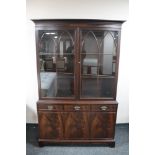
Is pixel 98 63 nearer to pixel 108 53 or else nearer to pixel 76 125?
pixel 108 53

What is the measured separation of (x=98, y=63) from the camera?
261cm

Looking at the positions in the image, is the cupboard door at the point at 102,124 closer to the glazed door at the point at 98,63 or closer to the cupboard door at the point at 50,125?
the glazed door at the point at 98,63

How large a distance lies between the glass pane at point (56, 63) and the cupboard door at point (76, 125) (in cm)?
32

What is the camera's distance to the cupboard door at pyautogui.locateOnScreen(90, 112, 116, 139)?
2538mm

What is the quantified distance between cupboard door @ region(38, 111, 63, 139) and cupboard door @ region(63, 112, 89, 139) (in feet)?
0.30

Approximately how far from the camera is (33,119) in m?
3.16

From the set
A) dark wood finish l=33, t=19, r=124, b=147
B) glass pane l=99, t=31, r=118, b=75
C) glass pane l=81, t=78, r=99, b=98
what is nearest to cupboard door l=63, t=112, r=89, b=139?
dark wood finish l=33, t=19, r=124, b=147

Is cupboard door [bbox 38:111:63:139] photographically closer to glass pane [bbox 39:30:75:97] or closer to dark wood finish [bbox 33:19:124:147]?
dark wood finish [bbox 33:19:124:147]
